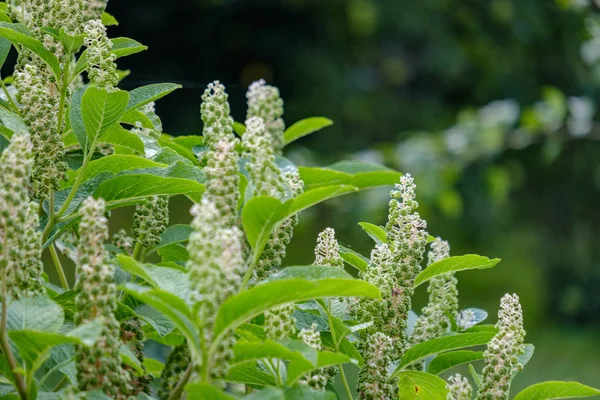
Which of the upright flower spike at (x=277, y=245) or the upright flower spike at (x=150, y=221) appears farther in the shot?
the upright flower spike at (x=150, y=221)

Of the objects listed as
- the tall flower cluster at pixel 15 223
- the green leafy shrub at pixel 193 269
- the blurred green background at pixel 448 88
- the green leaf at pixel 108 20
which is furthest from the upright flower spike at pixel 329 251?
the blurred green background at pixel 448 88

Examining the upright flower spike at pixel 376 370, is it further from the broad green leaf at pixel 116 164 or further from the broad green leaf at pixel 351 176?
the broad green leaf at pixel 116 164

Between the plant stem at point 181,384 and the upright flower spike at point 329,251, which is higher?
the upright flower spike at point 329,251

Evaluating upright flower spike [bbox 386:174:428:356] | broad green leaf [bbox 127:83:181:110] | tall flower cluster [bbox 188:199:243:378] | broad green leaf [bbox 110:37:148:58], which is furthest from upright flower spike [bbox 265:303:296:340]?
broad green leaf [bbox 110:37:148:58]

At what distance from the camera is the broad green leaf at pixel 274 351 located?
0.75 metres

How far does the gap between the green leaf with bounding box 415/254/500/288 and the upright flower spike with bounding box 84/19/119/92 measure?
45 centimetres

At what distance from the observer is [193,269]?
2.34ft

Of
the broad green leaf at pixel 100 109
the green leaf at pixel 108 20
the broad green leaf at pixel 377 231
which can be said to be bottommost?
the broad green leaf at pixel 377 231

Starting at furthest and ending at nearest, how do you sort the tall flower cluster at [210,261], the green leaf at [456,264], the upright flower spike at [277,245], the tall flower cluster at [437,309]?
the tall flower cluster at [437,309], the green leaf at [456,264], the upright flower spike at [277,245], the tall flower cluster at [210,261]

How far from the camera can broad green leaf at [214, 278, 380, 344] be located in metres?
0.73

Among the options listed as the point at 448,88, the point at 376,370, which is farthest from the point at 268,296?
the point at 448,88

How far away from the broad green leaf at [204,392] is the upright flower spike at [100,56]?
0.41 meters

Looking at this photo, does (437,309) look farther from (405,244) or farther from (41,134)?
(41,134)

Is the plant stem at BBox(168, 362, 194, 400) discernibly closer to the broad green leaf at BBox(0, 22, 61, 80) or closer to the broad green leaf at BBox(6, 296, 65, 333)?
the broad green leaf at BBox(6, 296, 65, 333)
